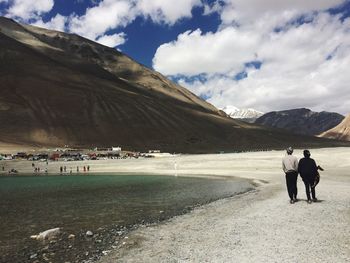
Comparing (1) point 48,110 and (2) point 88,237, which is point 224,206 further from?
(1) point 48,110

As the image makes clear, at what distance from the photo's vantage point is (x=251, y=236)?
47.4 ft

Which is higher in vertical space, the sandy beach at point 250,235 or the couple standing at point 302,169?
the couple standing at point 302,169

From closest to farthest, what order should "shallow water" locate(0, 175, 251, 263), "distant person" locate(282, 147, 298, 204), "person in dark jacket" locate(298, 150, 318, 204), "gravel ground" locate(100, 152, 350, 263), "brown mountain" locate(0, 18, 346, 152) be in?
"gravel ground" locate(100, 152, 350, 263) < "shallow water" locate(0, 175, 251, 263) < "person in dark jacket" locate(298, 150, 318, 204) < "distant person" locate(282, 147, 298, 204) < "brown mountain" locate(0, 18, 346, 152)

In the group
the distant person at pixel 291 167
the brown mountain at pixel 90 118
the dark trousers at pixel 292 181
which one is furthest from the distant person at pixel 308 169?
the brown mountain at pixel 90 118

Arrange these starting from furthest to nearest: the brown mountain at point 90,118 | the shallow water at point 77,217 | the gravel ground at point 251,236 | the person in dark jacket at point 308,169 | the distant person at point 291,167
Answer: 1. the brown mountain at point 90,118
2. the distant person at point 291,167
3. the person in dark jacket at point 308,169
4. the shallow water at point 77,217
5. the gravel ground at point 251,236

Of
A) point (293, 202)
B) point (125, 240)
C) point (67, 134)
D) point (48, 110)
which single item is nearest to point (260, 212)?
point (293, 202)

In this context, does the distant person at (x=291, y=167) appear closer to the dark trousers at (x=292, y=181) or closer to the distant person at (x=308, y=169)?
the dark trousers at (x=292, y=181)

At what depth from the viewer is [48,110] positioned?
153250mm

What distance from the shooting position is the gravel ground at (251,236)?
12.0m

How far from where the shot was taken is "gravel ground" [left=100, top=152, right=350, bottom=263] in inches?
473

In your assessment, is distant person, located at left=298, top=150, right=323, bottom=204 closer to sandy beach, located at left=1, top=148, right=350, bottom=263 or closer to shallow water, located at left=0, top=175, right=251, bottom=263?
sandy beach, located at left=1, top=148, right=350, bottom=263

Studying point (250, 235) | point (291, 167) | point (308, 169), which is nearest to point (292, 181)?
point (291, 167)

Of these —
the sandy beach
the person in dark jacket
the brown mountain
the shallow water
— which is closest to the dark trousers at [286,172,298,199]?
the person in dark jacket

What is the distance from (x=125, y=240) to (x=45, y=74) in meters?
176
